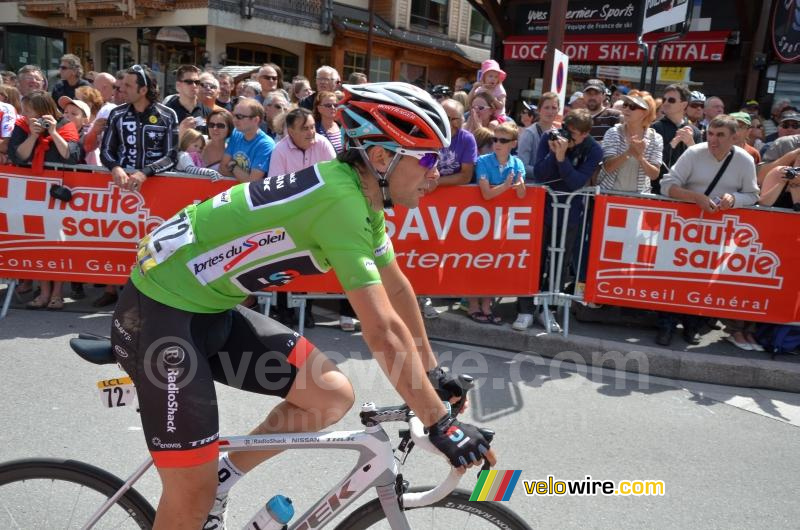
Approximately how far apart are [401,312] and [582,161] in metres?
4.26

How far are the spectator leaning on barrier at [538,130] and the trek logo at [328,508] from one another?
5.25 m

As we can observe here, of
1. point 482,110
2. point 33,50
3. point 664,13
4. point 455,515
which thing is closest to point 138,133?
point 482,110

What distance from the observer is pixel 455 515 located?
2.19 metres

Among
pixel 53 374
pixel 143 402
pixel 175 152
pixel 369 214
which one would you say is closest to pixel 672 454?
pixel 369 214

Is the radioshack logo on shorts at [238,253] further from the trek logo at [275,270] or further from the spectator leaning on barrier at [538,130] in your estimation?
the spectator leaning on barrier at [538,130]

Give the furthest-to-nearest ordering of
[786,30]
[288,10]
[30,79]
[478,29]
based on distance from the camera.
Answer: [478,29] → [288,10] → [786,30] → [30,79]

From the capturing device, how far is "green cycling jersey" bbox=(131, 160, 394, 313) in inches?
79.1

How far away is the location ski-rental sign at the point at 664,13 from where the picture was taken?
24.0 ft

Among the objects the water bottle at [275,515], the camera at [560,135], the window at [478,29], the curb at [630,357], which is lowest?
the curb at [630,357]

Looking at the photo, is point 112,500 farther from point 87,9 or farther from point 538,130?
point 87,9

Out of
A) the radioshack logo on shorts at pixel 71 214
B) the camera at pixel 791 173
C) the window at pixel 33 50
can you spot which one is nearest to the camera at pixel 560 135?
the camera at pixel 791 173

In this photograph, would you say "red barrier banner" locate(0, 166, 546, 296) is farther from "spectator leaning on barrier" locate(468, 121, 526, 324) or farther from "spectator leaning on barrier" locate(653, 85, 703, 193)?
"spectator leaning on barrier" locate(653, 85, 703, 193)

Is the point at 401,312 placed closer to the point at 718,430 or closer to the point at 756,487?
the point at 756,487

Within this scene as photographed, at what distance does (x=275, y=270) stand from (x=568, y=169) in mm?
4476
